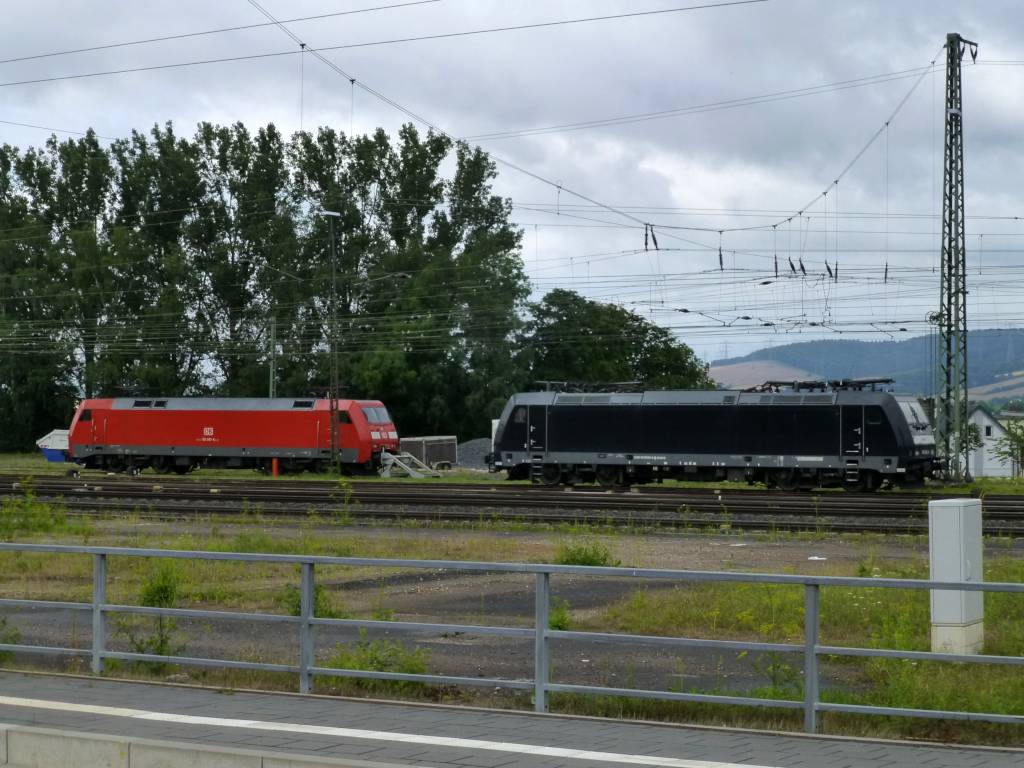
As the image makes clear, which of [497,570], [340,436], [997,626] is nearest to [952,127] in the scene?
[340,436]

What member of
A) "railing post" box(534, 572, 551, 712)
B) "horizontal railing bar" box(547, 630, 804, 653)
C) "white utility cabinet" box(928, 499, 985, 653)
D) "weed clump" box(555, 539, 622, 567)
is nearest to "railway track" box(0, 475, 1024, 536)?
"weed clump" box(555, 539, 622, 567)

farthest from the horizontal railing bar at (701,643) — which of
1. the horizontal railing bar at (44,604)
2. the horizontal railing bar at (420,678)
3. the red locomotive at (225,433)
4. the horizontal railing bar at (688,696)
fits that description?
the red locomotive at (225,433)

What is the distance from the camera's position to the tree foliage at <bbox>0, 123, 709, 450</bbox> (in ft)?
239

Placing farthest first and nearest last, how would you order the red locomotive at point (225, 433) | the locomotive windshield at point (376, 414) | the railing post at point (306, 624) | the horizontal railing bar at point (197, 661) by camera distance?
1. the locomotive windshield at point (376, 414)
2. the red locomotive at point (225, 433)
3. the horizontal railing bar at point (197, 661)
4. the railing post at point (306, 624)

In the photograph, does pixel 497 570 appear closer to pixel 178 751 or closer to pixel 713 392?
pixel 178 751

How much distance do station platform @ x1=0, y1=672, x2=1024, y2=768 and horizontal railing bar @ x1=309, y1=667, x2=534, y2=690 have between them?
0.56 m

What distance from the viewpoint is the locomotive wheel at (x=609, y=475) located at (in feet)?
144

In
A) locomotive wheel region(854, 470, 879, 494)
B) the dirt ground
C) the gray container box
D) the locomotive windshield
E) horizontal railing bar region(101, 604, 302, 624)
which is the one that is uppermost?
the locomotive windshield

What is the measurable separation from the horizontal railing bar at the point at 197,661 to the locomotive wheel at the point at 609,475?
33791 millimetres

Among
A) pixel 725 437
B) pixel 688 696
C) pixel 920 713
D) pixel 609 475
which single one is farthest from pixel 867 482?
pixel 920 713

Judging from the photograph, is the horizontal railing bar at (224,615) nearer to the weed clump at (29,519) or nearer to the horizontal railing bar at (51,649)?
the horizontal railing bar at (51,649)

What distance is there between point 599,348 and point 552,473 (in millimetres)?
41119

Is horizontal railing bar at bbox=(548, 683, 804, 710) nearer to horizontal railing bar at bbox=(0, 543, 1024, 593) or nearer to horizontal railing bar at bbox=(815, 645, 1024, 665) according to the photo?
horizontal railing bar at bbox=(815, 645, 1024, 665)

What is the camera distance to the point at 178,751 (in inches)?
279
